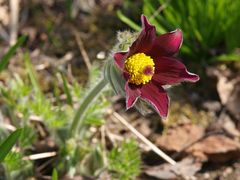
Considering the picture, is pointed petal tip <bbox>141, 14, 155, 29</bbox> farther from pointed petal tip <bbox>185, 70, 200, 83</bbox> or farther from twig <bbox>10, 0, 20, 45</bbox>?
twig <bbox>10, 0, 20, 45</bbox>

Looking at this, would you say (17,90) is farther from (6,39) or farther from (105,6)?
(105,6)

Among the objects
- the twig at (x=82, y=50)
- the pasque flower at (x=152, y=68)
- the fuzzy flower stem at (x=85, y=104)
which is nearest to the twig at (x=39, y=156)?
the fuzzy flower stem at (x=85, y=104)

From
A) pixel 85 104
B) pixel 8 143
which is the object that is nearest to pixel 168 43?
pixel 85 104

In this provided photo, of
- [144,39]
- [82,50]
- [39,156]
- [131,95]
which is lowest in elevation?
[39,156]

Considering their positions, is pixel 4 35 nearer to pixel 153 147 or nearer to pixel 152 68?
pixel 153 147

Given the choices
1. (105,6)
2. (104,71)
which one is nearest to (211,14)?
(105,6)

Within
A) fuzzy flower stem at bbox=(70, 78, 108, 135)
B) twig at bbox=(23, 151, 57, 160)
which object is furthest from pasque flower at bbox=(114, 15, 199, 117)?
twig at bbox=(23, 151, 57, 160)

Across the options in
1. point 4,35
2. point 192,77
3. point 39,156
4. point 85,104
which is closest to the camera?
point 192,77
